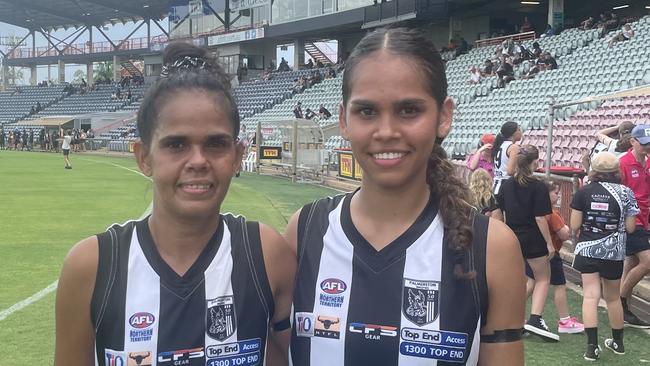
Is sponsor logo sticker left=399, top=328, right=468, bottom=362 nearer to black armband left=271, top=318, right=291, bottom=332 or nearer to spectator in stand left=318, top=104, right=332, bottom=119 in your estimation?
black armband left=271, top=318, right=291, bottom=332

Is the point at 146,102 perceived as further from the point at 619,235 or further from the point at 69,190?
the point at 69,190

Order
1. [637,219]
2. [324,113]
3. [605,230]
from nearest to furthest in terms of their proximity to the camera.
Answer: [605,230] < [637,219] < [324,113]

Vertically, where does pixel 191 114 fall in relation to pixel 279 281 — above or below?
above

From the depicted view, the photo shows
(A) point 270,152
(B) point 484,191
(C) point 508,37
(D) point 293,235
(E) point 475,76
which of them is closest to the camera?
(D) point 293,235

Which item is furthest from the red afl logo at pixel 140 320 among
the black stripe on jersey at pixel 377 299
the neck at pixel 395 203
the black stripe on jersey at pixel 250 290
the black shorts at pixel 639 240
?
Answer: the black shorts at pixel 639 240

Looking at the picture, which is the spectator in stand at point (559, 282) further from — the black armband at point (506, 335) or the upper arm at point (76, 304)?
the upper arm at point (76, 304)

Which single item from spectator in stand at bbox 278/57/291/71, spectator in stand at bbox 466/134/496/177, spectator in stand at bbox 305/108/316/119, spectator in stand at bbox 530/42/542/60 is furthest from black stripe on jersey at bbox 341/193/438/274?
spectator in stand at bbox 278/57/291/71

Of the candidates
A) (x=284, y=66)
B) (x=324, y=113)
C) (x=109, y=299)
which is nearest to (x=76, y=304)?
(x=109, y=299)

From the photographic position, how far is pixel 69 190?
1698cm

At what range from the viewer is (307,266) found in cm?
213

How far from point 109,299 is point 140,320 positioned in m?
0.11

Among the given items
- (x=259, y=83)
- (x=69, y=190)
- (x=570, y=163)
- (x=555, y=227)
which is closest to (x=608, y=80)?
(x=570, y=163)

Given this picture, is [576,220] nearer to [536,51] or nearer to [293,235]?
[293,235]

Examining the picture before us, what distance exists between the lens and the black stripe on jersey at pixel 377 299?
6.52 ft
